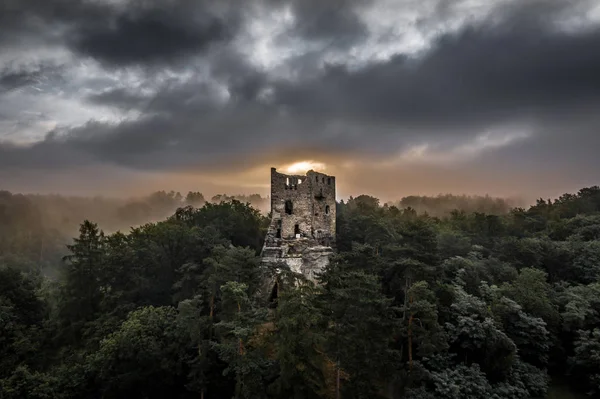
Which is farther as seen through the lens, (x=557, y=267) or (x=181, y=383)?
(x=557, y=267)

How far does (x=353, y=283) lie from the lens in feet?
58.7

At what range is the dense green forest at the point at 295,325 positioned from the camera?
17672 mm

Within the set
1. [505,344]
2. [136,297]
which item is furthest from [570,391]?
[136,297]

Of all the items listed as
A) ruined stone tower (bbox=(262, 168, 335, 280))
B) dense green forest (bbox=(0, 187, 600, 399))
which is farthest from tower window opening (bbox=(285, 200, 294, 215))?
dense green forest (bbox=(0, 187, 600, 399))

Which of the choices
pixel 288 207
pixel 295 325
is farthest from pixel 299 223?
pixel 295 325

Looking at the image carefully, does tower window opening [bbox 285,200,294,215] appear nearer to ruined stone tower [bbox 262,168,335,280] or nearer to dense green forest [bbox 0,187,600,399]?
ruined stone tower [bbox 262,168,335,280]

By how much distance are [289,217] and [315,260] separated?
3.55 m

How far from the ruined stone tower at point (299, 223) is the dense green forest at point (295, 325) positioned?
1983mm

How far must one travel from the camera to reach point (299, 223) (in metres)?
28.5

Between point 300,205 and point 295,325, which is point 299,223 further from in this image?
point 295,325

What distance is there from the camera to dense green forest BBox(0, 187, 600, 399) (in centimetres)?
1767

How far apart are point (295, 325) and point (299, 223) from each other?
1229 cm

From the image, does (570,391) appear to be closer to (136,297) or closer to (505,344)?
(505,344)

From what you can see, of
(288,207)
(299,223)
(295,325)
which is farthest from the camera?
(288,207)
